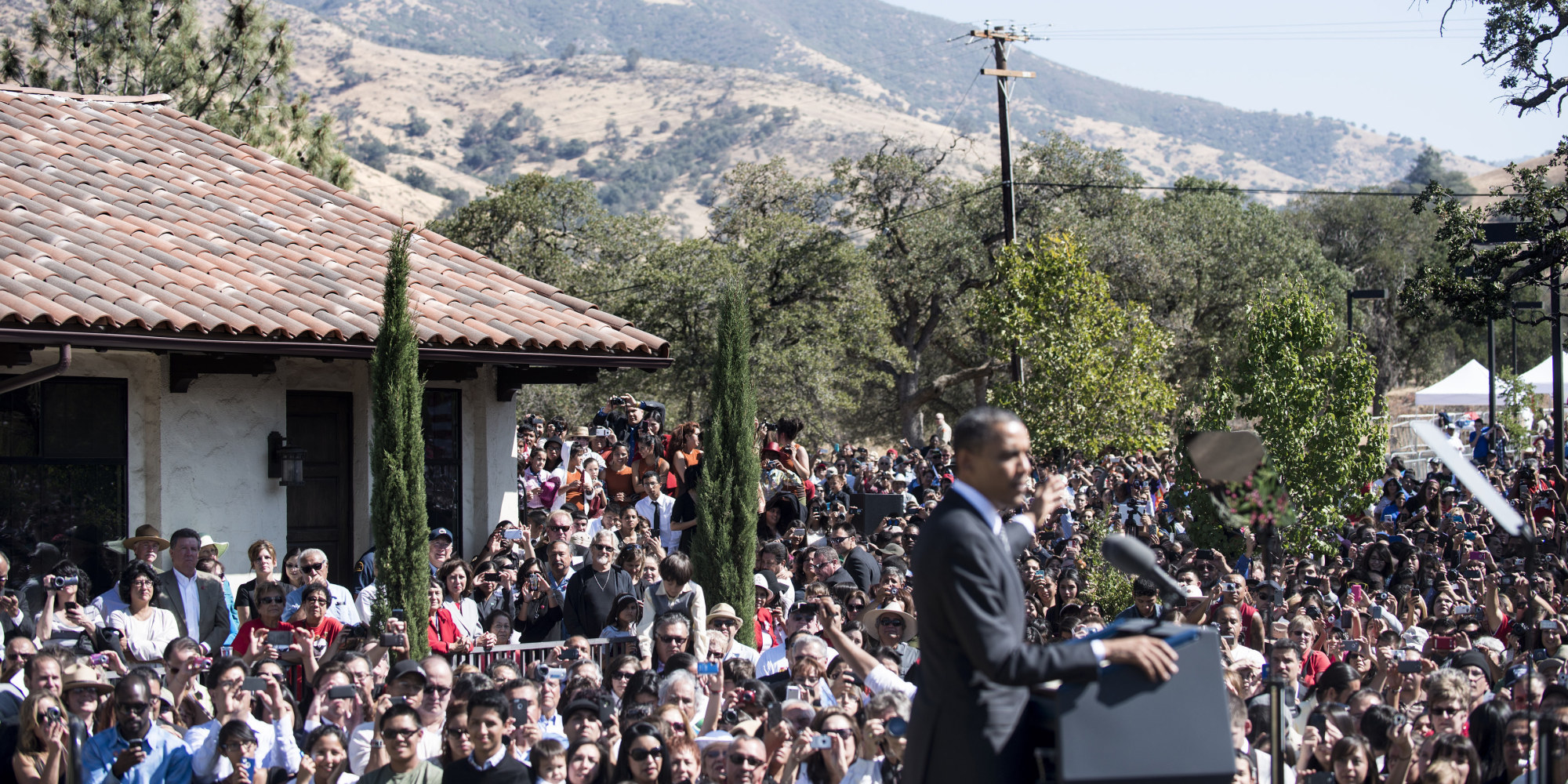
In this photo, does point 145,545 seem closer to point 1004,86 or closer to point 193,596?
point 193,596

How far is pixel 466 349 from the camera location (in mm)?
10531

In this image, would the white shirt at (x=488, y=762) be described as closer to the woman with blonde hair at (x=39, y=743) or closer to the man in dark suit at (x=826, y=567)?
the woman with blonde hair at (x=39, y=743)

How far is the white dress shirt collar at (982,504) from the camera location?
3584 millimetres

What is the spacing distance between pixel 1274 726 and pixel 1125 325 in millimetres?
17992

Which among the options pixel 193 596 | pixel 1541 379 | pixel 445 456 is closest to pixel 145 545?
pixel 193 596

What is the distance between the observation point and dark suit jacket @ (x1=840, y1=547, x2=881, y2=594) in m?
10.9

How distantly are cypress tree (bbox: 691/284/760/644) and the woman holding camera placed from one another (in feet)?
13.1

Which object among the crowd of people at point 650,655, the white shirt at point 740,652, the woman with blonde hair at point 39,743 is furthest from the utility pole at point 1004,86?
the woman with blonde hair at point 39,743

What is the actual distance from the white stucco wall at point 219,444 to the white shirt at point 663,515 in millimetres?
2535

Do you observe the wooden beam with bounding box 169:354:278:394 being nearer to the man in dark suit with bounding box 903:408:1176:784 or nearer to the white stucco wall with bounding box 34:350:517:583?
the white stucco wall with bounding box 34:350:517:583

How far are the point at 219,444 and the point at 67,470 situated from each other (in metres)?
1.04

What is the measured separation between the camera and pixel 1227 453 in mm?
4352

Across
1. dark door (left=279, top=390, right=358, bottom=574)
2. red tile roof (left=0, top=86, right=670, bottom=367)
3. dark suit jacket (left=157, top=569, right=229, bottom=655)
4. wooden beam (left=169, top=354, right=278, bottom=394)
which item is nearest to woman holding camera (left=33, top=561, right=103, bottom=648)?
dark suit jacket (left=157, top=569, right=229, bottom=655)

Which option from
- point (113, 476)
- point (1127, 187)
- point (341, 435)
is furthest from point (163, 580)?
point (1127, 187)
